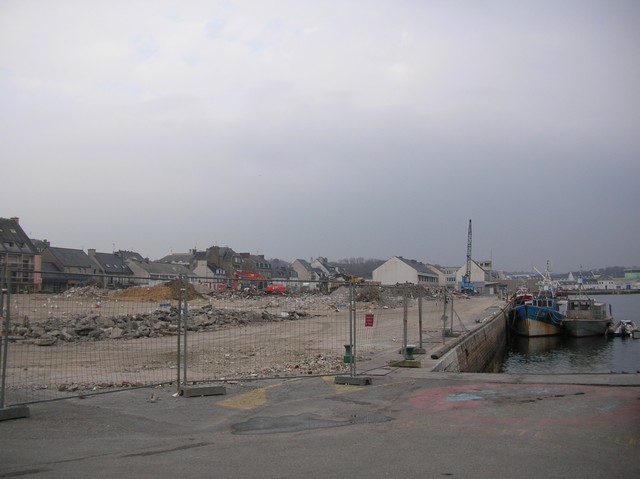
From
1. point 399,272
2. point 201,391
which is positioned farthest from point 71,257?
point 201,391

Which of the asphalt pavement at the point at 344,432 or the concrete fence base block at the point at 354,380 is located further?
the concrete fence base block at the point at 354,380

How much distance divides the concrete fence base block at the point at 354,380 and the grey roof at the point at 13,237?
201ft

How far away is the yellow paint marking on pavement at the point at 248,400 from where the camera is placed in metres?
9.13

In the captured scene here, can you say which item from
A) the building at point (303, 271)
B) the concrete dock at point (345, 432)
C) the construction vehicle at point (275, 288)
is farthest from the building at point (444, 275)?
the concrete dock at point (345, 432)

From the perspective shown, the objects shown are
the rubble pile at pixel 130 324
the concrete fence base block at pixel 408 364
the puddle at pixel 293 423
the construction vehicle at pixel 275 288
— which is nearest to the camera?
the puddle at pixel 293 423

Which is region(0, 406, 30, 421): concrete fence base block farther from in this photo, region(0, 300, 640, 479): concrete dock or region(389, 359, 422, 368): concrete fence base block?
region(389, 359, 422, 368): concrete fence base block

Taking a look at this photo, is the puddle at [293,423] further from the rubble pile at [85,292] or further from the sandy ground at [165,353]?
the rubble pile at [85,292]

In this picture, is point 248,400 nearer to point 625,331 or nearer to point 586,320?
point 586,320

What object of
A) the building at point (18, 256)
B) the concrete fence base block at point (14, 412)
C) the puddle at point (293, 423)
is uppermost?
the building at point (18, 256)

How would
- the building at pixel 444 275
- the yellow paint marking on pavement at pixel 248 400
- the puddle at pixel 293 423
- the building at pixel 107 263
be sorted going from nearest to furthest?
the puddle at pixel 293 423 < the yellow paint marking on pavement at pixel 248 400 < the building at pixel 107 263 < the building at pixel 444 275

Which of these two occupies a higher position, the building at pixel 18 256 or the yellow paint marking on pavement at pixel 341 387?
the building at pixel 18 256

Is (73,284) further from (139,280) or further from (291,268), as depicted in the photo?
(291,268)

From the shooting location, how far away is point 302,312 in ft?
103

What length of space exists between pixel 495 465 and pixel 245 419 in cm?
390
